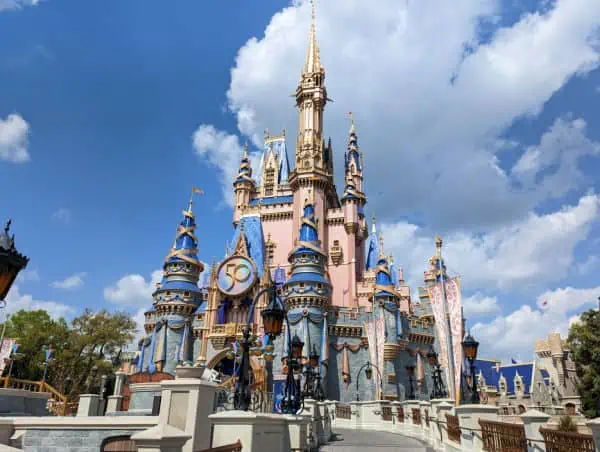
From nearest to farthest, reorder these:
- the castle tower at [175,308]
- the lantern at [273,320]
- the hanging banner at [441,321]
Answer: the lantern at [273,320] < the hanging banner at [441,321] < the castle tower at [175,308]

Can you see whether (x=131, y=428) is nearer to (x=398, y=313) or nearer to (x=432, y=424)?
(x=432, y=424)

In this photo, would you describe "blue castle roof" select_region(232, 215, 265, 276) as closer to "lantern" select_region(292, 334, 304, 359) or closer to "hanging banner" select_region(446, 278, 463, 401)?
"lantern" select_region(292, 334, 304, 359)

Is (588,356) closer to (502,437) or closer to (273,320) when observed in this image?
(502,437)

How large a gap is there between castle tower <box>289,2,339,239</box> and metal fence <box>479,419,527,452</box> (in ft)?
119

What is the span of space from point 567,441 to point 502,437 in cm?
236

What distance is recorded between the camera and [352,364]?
39.4 m

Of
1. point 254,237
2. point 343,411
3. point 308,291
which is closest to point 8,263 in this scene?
point 343,411

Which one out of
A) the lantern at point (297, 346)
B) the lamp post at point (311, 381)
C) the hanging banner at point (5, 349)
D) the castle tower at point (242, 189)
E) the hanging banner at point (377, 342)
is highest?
the castle tower at point (242, 189)

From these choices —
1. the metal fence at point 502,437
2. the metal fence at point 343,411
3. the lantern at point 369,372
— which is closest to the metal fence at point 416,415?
the metal fence at point 343,411

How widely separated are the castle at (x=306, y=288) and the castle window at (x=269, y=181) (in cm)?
12

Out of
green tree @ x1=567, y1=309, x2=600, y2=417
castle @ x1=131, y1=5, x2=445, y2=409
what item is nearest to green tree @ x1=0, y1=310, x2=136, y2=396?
castle @ x1=131, y1=5, x2=445, y2=409

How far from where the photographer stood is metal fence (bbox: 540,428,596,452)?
25.9ft

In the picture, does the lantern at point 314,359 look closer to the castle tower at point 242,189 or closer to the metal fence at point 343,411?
the metal fence at point 343,411

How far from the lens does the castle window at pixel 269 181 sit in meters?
53.7
